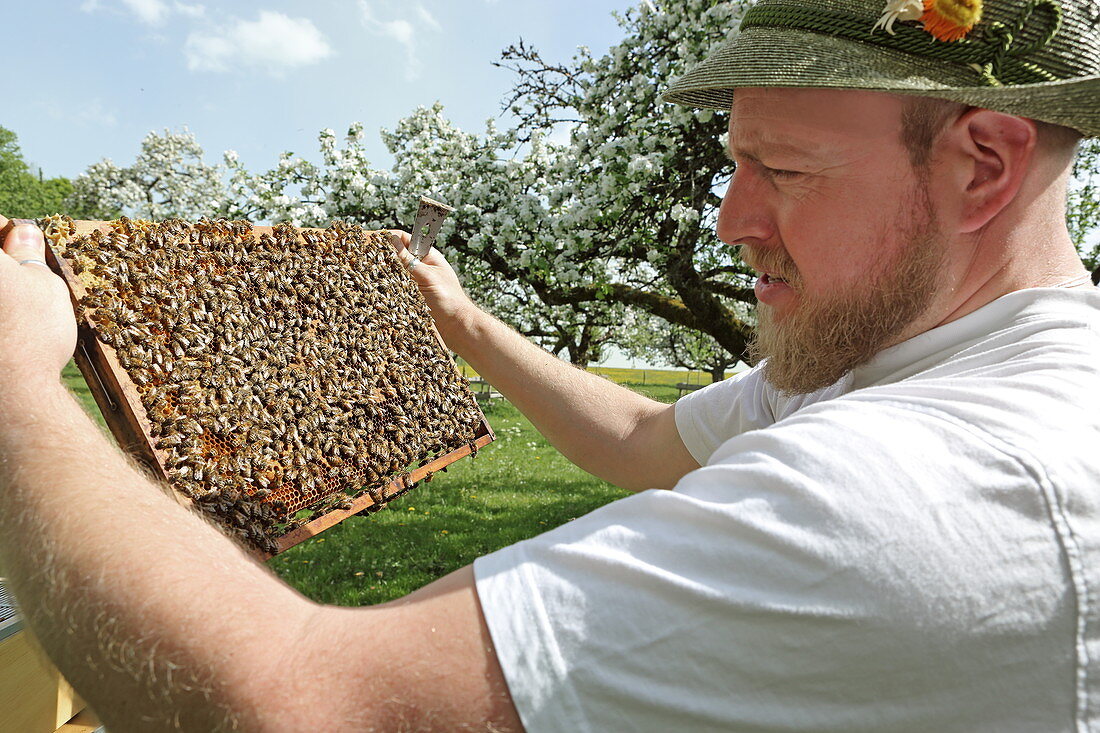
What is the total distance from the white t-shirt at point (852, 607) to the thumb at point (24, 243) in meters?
1.63

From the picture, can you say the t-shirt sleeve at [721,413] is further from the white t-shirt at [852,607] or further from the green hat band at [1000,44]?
the white t-shirt at [852,607]

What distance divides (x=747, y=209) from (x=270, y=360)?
63.9 inches

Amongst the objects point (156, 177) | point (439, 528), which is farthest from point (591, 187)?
point (156, 177)

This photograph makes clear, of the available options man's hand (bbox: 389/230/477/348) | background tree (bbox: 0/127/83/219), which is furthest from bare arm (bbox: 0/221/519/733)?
background tree (bbox: 0/127/83/219)

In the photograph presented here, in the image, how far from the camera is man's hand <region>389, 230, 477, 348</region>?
3.46m

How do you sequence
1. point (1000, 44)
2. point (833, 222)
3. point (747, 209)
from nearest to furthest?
point (1000, 44) → point (833, 222) → point (747, 209)

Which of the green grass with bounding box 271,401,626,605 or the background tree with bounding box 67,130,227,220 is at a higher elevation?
the background tree with bounding box 67,130,227,220

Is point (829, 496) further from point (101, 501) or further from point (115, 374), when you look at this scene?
point (115, 374)

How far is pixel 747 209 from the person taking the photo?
6.89ft

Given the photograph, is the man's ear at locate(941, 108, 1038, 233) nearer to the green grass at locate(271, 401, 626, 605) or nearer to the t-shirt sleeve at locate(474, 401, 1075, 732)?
the t-shirt sleeve at locate(474, 401, 1075, 732)

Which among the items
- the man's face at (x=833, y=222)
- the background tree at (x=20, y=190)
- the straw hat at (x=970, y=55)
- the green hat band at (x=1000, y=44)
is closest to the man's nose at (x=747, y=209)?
the man's face at (x=833, y=222)

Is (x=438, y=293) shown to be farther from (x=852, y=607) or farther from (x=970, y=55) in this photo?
(x=852, y=607)

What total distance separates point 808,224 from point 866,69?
0.40 meters

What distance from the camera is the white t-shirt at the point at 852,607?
1109 millimetres
